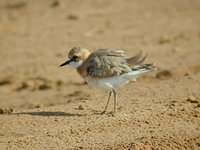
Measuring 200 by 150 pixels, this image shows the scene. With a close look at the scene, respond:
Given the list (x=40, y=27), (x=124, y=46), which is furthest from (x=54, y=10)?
(x=124, y=46)

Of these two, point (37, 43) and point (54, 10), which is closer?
point (37, 43)

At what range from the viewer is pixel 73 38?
54.9ft

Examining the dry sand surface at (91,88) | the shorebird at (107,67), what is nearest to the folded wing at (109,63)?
the shorebird at (107,67)

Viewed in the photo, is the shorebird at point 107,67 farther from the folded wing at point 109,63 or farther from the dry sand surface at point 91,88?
the dry sand surface at point 91,88

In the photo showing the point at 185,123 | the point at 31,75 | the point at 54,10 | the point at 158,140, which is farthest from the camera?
the point at 54,10

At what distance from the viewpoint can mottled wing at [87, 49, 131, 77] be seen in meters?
8.85

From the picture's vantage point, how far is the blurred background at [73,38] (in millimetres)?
13141

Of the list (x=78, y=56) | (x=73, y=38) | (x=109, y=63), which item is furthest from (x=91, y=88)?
(x=73, y=38)

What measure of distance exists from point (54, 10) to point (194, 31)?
4638 millimetres

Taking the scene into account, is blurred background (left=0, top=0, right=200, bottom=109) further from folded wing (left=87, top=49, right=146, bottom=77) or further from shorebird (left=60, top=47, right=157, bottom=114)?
folded wing (left=87, top=49, right=146, bottom=77)

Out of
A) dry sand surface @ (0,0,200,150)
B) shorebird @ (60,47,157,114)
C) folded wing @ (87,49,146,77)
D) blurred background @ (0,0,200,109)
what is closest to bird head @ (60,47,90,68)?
shorebird @ (60,47,157,114)

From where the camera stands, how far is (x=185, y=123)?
8477mm

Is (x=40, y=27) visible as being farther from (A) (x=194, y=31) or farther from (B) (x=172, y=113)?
(B) (x=172, y=113)

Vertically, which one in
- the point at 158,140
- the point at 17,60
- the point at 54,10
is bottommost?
the point at 158,140
